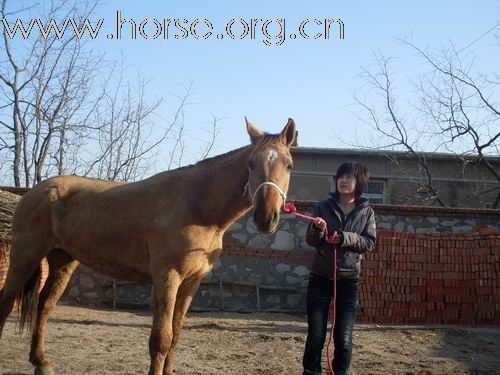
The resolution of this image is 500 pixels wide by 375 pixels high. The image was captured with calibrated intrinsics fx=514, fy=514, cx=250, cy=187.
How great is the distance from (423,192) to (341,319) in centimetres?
1131

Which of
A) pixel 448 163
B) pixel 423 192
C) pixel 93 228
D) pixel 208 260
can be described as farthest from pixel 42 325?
pixel 448 163

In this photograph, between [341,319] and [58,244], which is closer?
[341,319]

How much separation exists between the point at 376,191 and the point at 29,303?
11968 millimetres

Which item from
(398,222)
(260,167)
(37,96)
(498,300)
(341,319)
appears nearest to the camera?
(260,167)

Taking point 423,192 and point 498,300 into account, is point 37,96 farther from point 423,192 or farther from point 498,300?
point 498,300

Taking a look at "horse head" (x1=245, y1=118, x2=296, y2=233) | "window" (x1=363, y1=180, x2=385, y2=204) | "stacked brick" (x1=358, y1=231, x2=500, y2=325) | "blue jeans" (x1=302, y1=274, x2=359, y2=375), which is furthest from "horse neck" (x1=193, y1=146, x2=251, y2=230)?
"window" (x1=363, y1=180, x2=385, y2=204)

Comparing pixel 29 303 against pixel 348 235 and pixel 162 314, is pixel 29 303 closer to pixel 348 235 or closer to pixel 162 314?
pixel 162 314

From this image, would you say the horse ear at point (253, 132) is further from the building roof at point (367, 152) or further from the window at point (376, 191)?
the window at point (376, 191)

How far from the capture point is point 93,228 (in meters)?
4.56

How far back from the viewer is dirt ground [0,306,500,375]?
16.9 ft

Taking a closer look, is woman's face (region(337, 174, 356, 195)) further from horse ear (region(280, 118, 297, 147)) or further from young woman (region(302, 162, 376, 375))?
horse ear (region(280, 118, 297, 147))

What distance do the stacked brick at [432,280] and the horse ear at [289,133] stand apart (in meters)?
5.13

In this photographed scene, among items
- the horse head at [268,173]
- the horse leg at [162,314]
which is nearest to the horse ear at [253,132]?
the horse head at [268,173]

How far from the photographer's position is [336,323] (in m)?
4.07
